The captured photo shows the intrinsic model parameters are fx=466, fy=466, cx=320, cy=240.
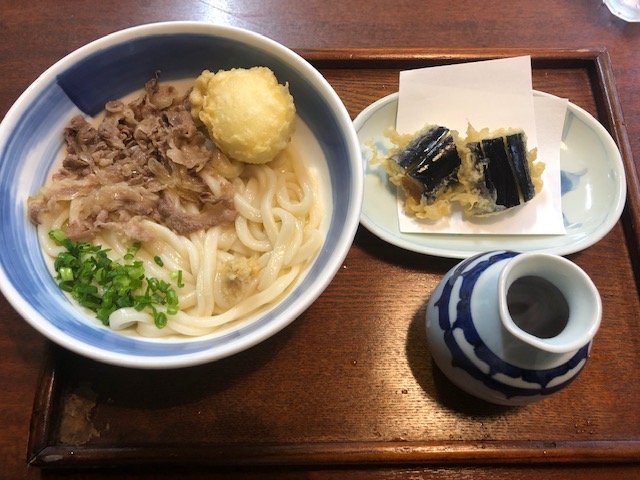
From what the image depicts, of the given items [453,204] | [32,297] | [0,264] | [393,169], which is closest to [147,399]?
[32,297]

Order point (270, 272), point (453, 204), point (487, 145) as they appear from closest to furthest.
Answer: point (270, 272)
point (487, 145)
point (453, 204)

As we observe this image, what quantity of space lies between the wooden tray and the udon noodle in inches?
8.7

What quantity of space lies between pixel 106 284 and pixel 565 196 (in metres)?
1.69

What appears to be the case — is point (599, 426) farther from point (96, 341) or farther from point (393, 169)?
point (96, 341)

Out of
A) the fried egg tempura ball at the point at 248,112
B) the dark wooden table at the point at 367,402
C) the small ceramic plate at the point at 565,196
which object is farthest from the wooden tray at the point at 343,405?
the fried egg tempura ball at the point at 248,112

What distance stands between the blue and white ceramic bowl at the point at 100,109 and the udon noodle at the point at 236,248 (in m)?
0.05

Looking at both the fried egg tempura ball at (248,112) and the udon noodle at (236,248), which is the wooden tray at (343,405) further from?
the fried egg tempura ball at (248,112)

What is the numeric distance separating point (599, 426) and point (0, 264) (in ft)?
5.79

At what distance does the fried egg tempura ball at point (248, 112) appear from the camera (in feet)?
4.45

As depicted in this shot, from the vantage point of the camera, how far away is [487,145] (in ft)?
5.54

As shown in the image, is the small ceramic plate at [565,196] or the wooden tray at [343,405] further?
the small ceramic plate at [565,196]

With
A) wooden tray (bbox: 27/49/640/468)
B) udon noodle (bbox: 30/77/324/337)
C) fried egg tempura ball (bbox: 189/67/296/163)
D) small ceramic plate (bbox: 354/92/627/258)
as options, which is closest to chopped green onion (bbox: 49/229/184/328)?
udon noodle (bbox: 30/77/324/337)

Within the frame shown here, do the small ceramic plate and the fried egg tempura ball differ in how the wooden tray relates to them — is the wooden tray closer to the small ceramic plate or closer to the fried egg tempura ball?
the small ceramic plate

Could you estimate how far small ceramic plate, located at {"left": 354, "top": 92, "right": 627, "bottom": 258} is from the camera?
1.67 m
